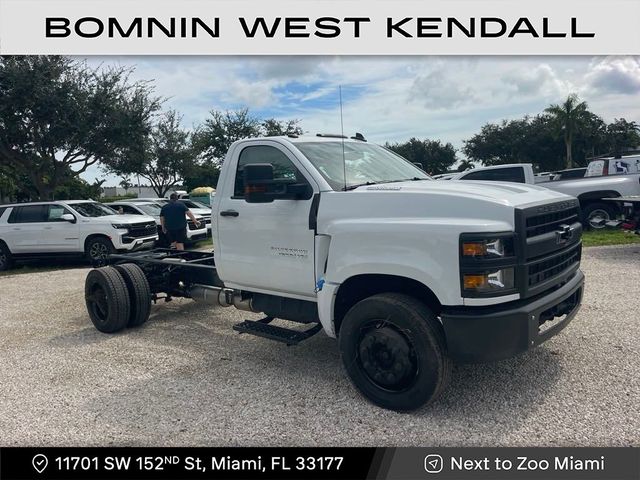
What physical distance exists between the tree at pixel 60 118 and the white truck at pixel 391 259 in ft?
48.1

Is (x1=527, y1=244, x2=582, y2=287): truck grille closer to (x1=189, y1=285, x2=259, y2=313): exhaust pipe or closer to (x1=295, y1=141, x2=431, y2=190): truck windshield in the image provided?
(x1=295, y1=141, x2=431, y2=190): truck windshield

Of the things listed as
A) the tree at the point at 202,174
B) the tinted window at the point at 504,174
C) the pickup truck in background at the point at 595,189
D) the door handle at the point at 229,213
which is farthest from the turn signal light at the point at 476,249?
the tree at the point at 202,174

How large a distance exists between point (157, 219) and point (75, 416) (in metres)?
11.4

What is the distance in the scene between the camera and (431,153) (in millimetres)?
47438

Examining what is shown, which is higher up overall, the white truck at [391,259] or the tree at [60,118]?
the tree at [60,118]

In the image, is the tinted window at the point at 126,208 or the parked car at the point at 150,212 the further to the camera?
the tinted window at the point at 126,208

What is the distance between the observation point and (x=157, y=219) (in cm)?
1466

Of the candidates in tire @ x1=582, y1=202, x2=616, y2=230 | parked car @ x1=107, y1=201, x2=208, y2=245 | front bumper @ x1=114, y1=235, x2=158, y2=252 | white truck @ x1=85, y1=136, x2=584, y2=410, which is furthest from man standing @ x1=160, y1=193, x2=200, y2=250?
tire @ x1=582, y1=202, x2=616, y2=230

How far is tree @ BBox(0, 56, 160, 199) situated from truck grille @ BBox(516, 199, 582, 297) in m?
17.1

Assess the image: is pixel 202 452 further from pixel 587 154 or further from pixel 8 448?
pixel 587 154

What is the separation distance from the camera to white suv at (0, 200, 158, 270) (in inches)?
477

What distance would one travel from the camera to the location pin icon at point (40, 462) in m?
3.13

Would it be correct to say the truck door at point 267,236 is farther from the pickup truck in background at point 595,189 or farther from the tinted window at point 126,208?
the tinted window at point 126,208

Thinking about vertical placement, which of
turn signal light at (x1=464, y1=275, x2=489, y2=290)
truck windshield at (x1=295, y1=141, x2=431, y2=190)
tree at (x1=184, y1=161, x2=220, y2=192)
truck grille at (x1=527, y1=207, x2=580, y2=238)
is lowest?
turn signal light at (x1=464, y1=275, x2=489, y2=290)
